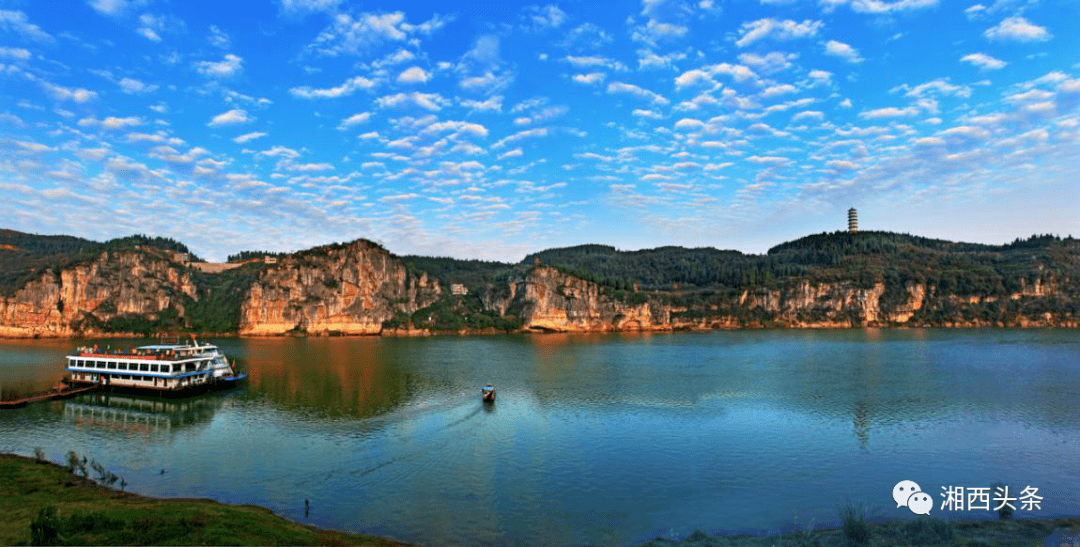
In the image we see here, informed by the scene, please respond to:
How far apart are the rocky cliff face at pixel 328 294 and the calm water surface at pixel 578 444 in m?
83.5

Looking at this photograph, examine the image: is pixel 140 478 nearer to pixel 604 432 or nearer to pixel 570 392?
pixel 604 432

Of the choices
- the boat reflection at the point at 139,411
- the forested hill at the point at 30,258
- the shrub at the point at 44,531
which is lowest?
the boat reflection at the point at 139,411

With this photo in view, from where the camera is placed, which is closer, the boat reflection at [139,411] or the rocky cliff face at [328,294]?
the boat reflection at [139,411]

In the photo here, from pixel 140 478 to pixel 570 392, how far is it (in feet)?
115

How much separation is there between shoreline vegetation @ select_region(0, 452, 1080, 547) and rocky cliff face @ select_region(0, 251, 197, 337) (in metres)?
150

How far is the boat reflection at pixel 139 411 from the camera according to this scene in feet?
135

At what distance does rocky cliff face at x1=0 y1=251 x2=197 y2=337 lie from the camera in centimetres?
13488

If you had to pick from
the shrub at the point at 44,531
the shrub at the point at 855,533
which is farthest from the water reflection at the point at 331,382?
the shrub at the point at 855,533

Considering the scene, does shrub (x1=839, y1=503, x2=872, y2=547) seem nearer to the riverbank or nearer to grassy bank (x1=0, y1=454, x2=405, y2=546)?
the riverbank

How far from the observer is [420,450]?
3347 cm

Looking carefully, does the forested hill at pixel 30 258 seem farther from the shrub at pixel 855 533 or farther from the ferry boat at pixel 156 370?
the shrub at pixel 855 533

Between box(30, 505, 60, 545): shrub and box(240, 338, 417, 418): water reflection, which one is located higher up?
box(30, 505, 60, 545): shrub

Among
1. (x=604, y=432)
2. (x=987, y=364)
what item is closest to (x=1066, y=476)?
(x=604, y=432)

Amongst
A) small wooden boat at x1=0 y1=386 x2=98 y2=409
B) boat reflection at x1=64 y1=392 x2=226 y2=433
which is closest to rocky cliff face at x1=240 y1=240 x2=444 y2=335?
small wooden boat at x1=0 y1=386 x2=98 y2=409
